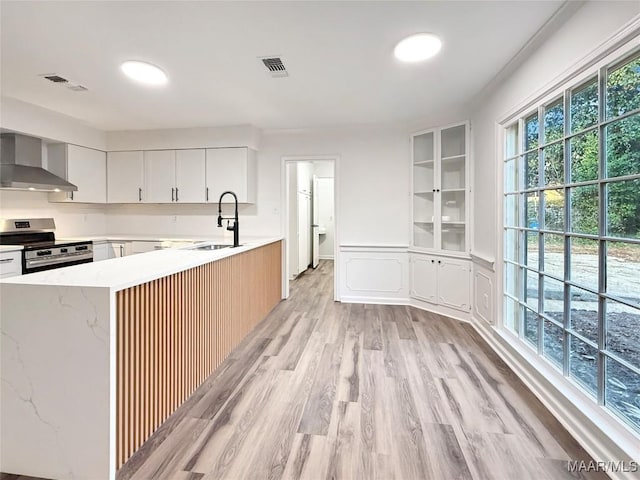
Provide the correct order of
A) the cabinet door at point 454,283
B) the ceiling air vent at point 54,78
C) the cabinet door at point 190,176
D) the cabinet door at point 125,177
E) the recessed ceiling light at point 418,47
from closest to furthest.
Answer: the recessed ceiling light at point 418,47
the ceiling air vent at point 54,78
the cabinet door at point 454,283
the cabinet door at point 190,176
the cabinet door at point 125,177

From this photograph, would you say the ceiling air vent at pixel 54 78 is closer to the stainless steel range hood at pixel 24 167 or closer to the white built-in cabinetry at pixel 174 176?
the stainless steel range hood at pixel 24 167

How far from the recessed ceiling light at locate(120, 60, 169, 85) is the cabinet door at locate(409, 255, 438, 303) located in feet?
11.3

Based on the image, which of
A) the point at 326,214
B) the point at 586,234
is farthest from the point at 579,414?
the point at 326,214

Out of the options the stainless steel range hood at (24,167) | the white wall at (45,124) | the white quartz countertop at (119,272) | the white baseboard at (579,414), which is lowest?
the white baseboard at (579,414)

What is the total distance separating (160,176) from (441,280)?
159 inches

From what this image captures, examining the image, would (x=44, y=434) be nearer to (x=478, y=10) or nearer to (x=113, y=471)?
(x=113, y=471)

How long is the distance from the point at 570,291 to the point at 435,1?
73.6 inches

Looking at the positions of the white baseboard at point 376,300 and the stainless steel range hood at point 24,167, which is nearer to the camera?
the stainless steel range hood at point 24,167

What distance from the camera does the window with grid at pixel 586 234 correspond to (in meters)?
1.50

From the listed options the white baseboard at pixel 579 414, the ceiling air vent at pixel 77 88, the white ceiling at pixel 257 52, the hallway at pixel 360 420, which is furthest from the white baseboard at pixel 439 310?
the ceiling air vent at pixel 77 88

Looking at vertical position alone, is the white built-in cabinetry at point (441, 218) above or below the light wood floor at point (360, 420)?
above

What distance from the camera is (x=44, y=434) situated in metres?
1.43

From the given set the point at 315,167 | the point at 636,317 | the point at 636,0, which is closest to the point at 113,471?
the point at 636,317

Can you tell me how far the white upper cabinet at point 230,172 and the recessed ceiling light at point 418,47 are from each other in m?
2.54
